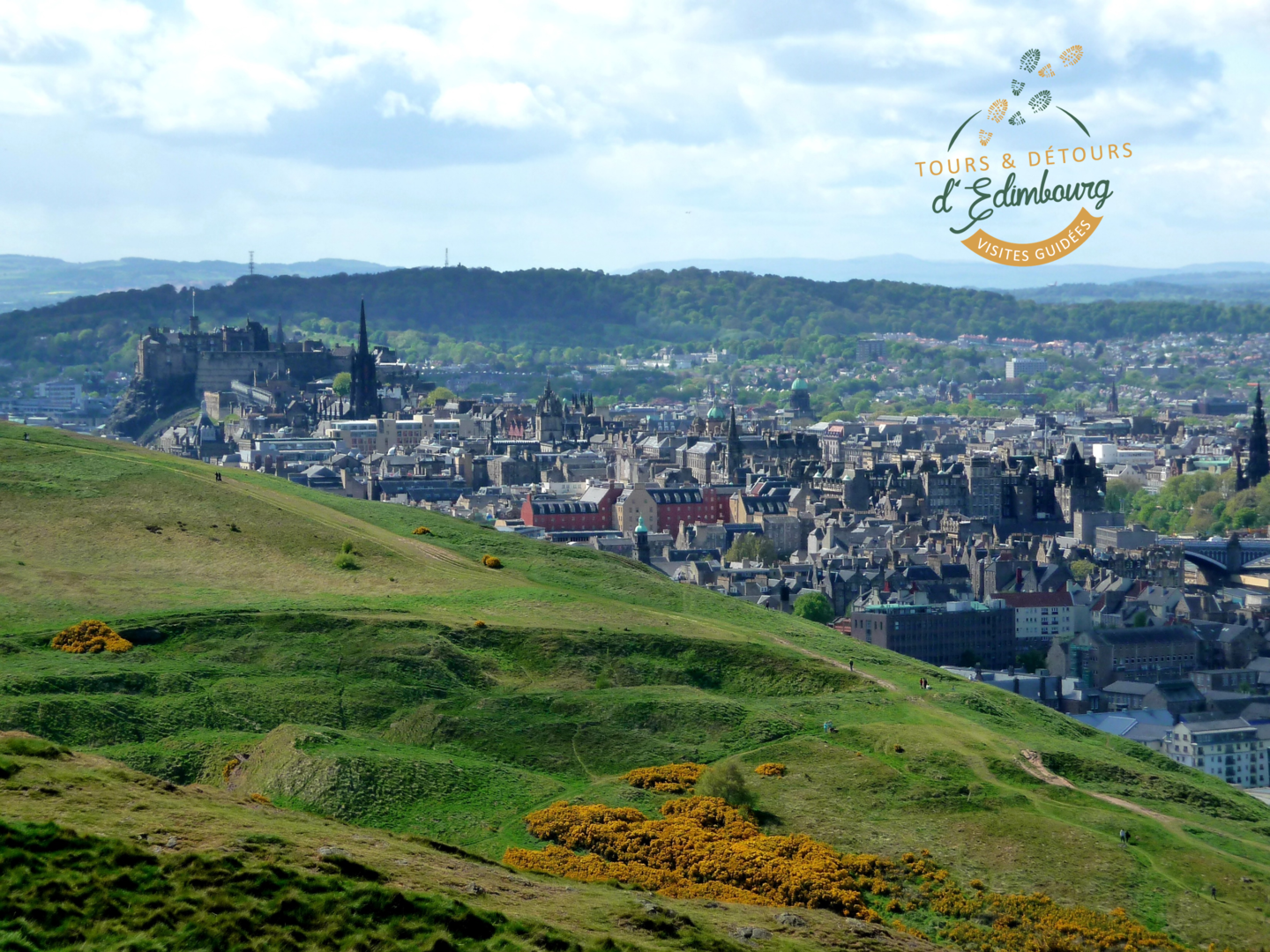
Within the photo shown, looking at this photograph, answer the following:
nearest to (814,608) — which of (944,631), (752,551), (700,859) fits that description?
(944,631)

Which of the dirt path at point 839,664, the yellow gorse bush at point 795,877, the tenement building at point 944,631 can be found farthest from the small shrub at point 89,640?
the tenement building at point 944,631

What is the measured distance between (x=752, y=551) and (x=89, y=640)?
332 ft

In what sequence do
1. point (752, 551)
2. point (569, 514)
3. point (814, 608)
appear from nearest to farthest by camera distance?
point (814, 608) → point (752, 551) → point (569, 514)

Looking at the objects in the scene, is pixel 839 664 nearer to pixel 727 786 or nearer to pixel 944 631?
pixel 727 786

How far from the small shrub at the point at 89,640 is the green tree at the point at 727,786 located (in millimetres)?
18547

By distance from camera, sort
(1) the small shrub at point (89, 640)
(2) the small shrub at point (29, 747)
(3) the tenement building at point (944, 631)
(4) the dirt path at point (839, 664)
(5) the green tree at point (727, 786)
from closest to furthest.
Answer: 1. (2) the small shrub at point (29, 747)
2. (5) the green tree at point (727, 786)
3. (1) the small shrub at point (89, 640)
4. (4) the dirt path at point (839, 664)
5. (3) the tenement building at point (944, 631)

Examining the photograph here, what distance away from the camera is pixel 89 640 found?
56.1 meters

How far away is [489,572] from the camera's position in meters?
74.1

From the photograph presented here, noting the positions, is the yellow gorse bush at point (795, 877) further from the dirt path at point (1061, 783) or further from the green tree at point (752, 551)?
the green tree at point (752, 551)

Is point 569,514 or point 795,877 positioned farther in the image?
point 569,514

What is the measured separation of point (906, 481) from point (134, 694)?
481ft

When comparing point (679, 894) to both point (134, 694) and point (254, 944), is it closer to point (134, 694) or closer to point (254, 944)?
point (254, 944)

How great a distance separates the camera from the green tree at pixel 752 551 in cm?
15225

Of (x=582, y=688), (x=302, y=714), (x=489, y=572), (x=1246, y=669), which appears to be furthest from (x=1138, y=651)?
(x=302, y=714)
